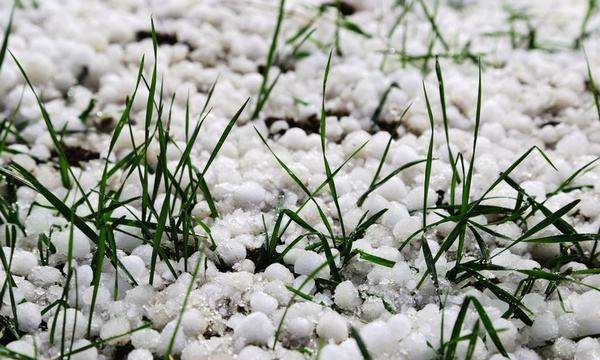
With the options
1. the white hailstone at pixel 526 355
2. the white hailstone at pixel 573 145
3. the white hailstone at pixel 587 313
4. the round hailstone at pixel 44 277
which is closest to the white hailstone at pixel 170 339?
the round hailstone at pixel 44 277

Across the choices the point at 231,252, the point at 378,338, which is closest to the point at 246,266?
the point at 231,252

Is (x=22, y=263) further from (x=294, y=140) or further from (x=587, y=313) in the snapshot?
(x=587, y=313)

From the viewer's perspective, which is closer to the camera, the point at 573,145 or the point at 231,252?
the point at 231,252

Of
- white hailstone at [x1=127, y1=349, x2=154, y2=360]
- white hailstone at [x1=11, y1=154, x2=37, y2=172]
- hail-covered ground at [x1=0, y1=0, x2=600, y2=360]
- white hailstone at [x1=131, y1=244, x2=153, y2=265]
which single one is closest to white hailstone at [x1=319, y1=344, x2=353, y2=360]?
hail-covered ground at [x1=0, y1=0, x2=600, y2=360]

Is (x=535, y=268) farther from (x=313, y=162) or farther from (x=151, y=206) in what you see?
(x=151, y=206)

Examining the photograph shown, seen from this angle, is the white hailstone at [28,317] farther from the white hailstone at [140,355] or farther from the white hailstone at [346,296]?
the white hailstone at [346,296]

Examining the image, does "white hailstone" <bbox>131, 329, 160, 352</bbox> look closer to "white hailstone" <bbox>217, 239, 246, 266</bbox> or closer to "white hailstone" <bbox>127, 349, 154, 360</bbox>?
"white hailstone" <bbox>127, 349, 154, 360</bbox>

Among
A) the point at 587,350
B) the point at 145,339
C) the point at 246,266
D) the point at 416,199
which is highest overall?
the point at 416,199

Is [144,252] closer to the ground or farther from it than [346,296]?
farther from it
